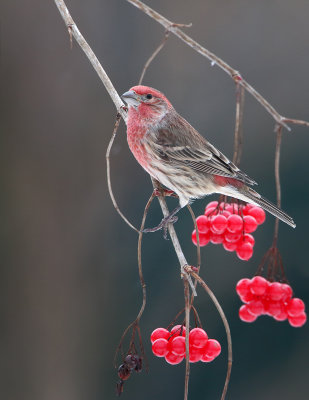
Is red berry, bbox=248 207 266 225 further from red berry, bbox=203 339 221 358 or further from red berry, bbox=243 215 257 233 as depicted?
red berry, bbox=203 339 221 358

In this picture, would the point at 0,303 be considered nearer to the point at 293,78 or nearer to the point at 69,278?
the point at 69,278

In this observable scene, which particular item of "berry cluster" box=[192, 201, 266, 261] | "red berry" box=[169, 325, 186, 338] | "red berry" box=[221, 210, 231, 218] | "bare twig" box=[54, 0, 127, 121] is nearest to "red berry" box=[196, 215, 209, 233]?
"berry cluster" box=[192, 201, 266, 261]

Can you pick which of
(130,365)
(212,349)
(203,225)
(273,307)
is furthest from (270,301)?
(130,365)

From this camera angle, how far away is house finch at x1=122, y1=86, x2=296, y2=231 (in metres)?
3.38

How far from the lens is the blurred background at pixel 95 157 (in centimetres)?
663

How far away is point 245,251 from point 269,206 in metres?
0.29

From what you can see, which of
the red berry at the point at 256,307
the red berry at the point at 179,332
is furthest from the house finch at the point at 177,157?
the red berry at the point at 179,332

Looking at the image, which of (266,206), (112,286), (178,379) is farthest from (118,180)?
(266,206)

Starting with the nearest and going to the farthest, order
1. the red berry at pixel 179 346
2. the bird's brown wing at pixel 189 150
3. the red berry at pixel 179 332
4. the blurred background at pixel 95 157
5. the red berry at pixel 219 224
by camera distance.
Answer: the red berry at pixel 179 346
the red berry at pixel 179 332
the red berry at pixel 219 224
the bird's brown wing at pixel 189 150
the blurred background at pixel 95 157

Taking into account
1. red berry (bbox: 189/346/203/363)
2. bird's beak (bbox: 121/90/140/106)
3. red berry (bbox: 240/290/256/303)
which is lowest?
red berry (bbox: 189/346/203/363)

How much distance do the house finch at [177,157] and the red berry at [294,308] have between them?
0.46 m

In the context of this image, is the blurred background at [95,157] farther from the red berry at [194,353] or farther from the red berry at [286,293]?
the red berry at [194,353]

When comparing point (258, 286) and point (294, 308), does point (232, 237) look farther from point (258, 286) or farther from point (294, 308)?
point (294, 308)

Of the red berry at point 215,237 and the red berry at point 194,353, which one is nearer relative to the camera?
the red berry at point 194,353
